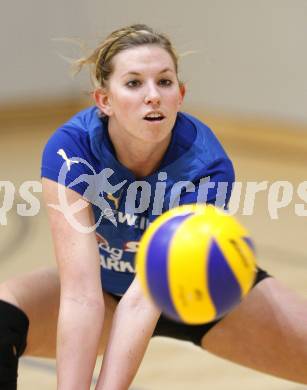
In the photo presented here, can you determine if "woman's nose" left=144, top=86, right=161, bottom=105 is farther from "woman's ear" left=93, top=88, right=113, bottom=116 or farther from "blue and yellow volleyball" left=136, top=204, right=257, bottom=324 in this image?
"blue and yellow volleyball" left=136, top=204, right=257, bottom=324

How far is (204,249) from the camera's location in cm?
153

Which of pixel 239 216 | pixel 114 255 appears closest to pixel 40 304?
pixel 114 255

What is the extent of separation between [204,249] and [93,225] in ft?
2.06

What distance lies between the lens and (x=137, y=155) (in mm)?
2119

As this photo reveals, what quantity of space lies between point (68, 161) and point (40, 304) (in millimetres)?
403

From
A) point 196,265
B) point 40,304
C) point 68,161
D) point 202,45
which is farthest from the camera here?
point 202,45

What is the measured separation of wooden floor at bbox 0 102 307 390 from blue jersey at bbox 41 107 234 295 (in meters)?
0.71

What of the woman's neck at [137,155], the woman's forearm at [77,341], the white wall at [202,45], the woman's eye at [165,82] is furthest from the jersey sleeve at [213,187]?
the white wall at [202,45]

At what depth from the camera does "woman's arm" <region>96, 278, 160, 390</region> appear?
1.83 metres

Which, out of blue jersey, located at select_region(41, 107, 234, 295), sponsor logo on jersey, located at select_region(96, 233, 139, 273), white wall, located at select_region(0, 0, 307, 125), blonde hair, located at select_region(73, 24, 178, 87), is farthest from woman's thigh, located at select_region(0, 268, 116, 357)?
white wall, located at select_region(0, 0, 307, 125)

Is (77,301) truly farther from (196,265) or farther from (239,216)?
(239,216)

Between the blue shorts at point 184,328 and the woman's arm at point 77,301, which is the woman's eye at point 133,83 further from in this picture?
the blue shorts at point 184,328

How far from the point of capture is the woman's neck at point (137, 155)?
6.91 feet

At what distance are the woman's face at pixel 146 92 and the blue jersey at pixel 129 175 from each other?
107 mm
